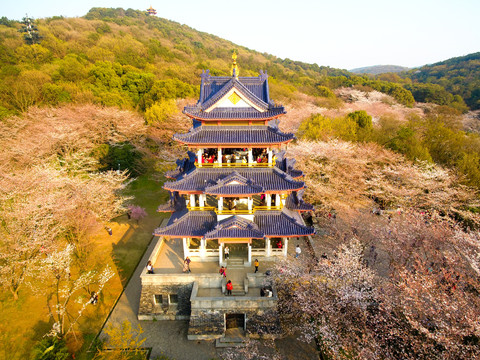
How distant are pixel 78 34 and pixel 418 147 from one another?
90.3 meters

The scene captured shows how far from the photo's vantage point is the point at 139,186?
38656 millimetres

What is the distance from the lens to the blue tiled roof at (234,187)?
16.0 m

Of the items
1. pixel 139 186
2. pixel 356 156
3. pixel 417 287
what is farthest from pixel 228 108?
pixel 139 186

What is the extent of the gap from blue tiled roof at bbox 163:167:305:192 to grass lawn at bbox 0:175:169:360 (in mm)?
10452

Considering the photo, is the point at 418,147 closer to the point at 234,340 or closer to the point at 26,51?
Result: the point at 234,340

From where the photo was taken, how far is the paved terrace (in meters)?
14.9

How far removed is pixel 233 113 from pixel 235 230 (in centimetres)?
798

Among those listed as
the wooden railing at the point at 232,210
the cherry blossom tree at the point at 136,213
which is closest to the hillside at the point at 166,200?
the cherry blossom tree at the point at 136,213

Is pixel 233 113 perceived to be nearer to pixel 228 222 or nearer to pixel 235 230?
pixel 228 222

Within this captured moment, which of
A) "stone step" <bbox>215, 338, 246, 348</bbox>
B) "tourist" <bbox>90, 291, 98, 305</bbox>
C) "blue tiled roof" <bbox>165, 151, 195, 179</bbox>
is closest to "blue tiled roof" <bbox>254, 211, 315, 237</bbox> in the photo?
A: "stone step" <bbox>215, 338, 246, 348</bbox>

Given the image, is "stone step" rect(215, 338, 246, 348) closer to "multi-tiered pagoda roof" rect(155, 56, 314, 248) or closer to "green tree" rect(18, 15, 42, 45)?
"multi-tiered pagoda roof" rect(155, 56, 314, 248)

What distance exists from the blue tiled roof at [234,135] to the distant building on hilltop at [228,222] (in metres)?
0.07

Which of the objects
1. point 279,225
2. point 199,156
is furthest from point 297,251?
point 199,156

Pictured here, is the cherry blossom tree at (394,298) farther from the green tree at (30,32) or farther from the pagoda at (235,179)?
the green tree at (30,32)
